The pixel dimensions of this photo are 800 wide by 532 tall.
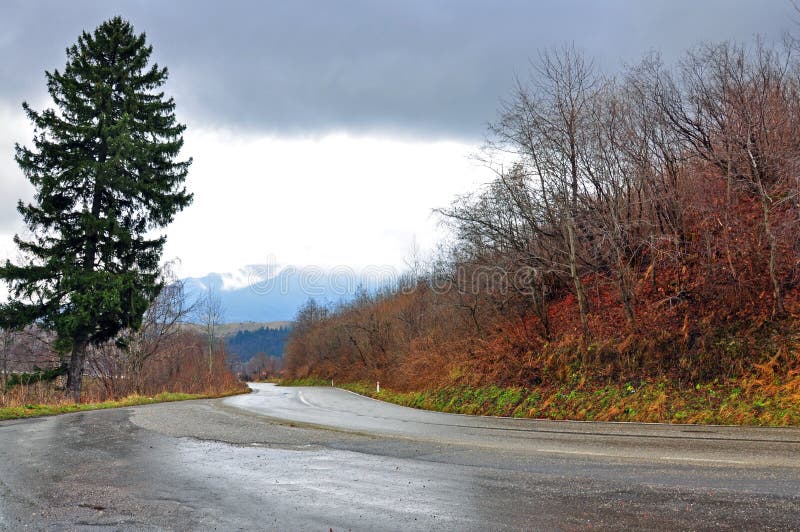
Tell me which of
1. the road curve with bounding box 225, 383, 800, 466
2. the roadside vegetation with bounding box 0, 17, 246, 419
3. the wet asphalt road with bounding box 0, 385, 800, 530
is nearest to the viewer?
the wet asphalt road with bounding box 0, 385, 800, 530

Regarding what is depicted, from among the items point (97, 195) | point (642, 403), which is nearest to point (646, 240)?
point (642, 403)

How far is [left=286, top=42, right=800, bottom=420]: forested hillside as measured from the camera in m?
16.1

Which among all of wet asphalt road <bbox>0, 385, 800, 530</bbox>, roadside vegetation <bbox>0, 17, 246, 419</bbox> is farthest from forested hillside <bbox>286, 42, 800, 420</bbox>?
roadside vegetation <bbox>0, 17, 246, 419</bbox>

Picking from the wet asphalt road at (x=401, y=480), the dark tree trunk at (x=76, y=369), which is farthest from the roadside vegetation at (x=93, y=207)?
the wet asphalt road at (x=401, y=480)

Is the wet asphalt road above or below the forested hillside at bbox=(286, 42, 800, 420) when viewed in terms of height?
below

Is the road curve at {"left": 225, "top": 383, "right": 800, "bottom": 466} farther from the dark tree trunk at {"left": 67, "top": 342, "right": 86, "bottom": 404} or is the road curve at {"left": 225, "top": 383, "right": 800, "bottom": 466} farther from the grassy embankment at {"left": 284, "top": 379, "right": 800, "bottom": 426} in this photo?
the dark tree trunk at {"left": 67, "top": 342, "right": 86, "bottom": 404}

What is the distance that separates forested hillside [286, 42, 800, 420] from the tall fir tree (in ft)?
46.3

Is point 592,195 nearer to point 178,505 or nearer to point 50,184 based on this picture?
point 178,505

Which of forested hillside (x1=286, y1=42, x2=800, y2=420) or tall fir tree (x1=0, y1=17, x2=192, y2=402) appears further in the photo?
tall fir tree (x1=0, y1=17, x2=192, y2=402)

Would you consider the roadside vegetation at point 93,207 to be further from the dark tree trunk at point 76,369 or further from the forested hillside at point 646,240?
the forested hillside at point 646,240

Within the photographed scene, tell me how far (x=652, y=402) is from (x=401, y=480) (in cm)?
1058

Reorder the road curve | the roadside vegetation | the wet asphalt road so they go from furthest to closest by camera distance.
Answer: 1. the roadside vegetation
2. the road curve
3. the wet asphalt road

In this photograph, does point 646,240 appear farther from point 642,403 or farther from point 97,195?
point 97,195

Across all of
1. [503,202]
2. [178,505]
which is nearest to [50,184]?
[503,202]
